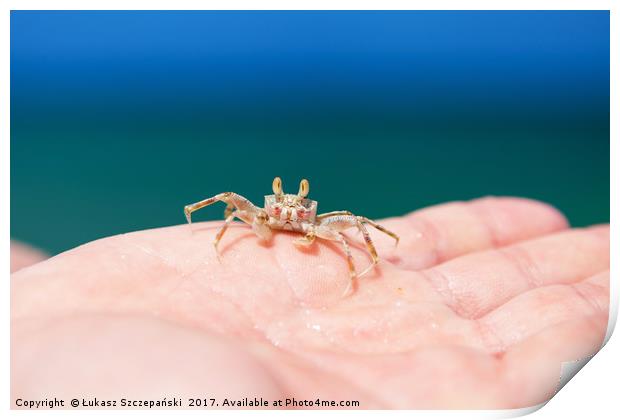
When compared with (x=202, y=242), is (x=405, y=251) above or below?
below

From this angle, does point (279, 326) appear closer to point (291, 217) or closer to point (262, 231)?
point (262, 231)

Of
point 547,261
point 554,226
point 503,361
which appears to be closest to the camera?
point 503,361

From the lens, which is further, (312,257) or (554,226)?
(554,226)

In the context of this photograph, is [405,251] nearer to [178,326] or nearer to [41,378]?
[178,326]

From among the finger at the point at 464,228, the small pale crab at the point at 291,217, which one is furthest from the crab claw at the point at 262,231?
the finger at the point at 464,228
